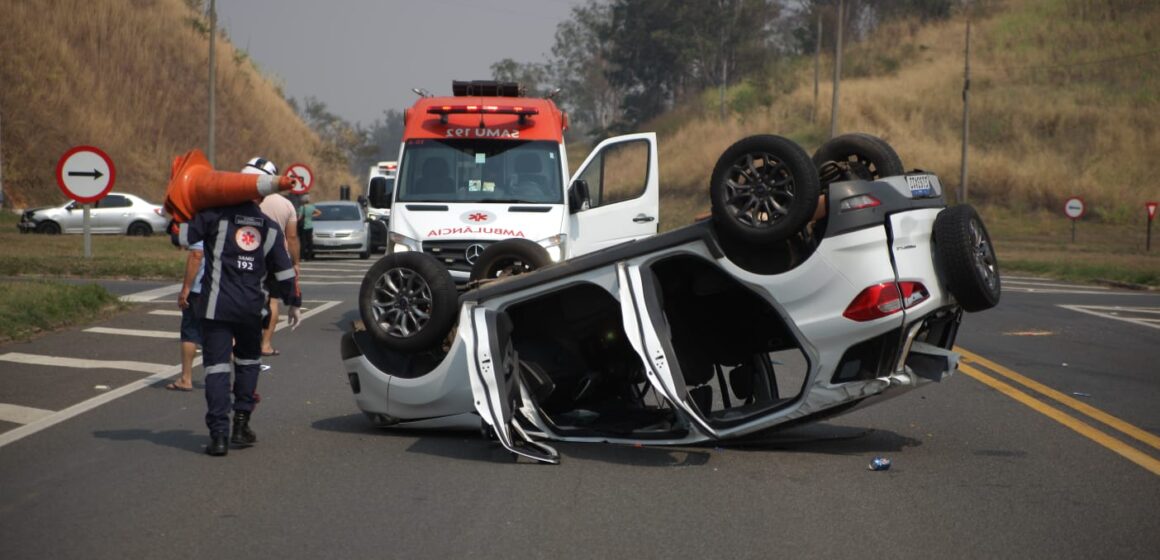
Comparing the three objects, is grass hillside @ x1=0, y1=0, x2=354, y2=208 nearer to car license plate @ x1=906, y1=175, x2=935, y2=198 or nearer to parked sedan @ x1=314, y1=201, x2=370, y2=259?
parked sedan @ x1=314, y1=201, x2=370, y2=259

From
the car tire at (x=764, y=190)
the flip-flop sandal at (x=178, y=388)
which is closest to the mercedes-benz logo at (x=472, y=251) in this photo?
the flip-flop sandal at (x=178, y=388)

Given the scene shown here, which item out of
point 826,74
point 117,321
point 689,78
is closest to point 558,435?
point 117,321

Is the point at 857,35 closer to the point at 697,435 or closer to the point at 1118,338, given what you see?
the point at 1118,338

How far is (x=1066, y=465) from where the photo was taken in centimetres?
809

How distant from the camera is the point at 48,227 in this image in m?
40.5

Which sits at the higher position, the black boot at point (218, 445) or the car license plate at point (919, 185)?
the car license plate at point (919, 185)

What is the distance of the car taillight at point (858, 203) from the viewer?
7707mm

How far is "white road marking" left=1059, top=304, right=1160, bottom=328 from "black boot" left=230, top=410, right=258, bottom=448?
13317 mm

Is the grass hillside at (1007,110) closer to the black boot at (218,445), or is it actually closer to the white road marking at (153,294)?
the white road marking at (153,294)

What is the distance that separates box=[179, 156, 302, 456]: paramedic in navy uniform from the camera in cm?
830

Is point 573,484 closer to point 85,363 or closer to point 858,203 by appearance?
point 858,203

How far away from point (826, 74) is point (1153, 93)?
22104mm

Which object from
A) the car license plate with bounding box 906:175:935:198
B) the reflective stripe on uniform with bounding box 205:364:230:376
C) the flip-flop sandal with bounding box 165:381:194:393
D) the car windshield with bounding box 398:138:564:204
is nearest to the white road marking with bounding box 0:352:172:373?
the flip-flop sandal with bounding box 165:381:194:393

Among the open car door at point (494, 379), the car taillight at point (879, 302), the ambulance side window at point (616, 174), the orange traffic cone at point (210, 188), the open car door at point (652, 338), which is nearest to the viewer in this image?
the car taillight at point (879, 302)
